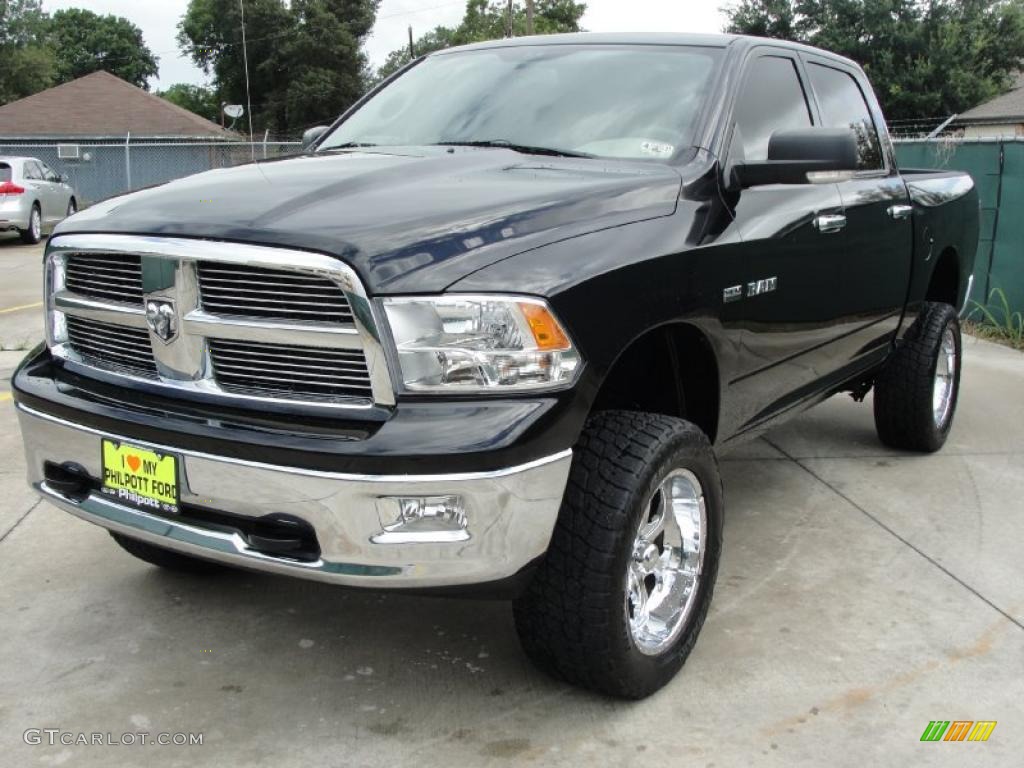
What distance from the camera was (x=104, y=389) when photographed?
9.72 feet

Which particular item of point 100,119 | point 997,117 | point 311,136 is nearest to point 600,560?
point 311,136

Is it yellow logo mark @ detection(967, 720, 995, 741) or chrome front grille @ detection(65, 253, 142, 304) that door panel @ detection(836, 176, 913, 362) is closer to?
yellow logo mark @ detection(967, 720, 995, 741)

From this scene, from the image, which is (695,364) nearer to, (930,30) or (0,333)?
(0,333)

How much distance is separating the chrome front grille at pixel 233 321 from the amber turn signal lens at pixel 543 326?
357mm

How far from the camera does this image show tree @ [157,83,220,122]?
220ft

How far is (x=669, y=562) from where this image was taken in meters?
3.21

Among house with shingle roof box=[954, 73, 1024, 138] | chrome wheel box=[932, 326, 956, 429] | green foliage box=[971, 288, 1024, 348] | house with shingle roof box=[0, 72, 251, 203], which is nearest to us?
chrome wheel box=[932, 326, 956, 429]

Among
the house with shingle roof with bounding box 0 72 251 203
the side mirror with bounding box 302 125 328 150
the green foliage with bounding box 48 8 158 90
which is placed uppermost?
the green foliage with bounding box 48 8 158 90

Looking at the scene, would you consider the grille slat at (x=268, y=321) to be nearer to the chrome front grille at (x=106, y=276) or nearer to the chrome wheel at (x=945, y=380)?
the chrome front grille at (x=106, y=276)

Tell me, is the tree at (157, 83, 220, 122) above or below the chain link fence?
above

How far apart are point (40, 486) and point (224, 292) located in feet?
3.03

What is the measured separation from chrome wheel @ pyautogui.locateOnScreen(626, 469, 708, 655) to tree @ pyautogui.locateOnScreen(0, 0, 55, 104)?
4767cm

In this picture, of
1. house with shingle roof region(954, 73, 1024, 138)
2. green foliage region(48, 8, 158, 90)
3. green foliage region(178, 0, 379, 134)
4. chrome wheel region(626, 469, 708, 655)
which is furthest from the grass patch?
green foliage region(48, 8, 158, 90)

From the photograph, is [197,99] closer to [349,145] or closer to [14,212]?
[14,212]
